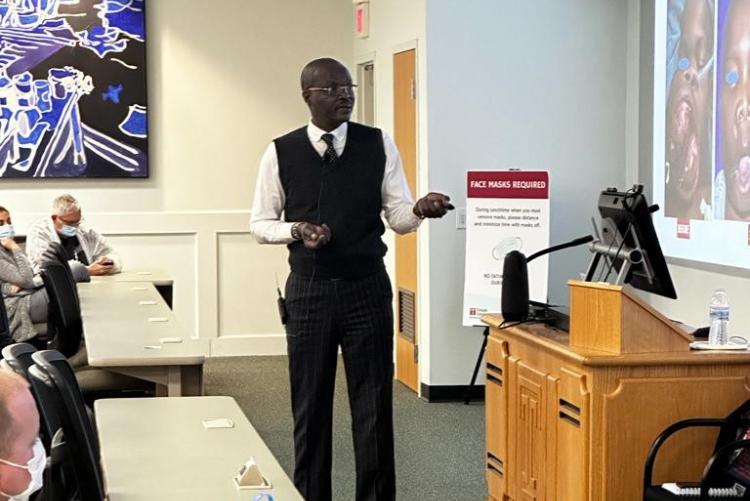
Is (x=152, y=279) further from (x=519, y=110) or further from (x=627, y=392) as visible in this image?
(x=627, y=392)

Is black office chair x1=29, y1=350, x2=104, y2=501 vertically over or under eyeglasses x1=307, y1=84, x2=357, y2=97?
under

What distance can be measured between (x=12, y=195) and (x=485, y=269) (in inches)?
162

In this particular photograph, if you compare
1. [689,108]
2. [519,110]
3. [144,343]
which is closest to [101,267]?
[519,110]

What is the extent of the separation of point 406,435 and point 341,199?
3.01 metres

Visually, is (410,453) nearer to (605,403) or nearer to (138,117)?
(605,403)

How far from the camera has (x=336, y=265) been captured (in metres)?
4.28

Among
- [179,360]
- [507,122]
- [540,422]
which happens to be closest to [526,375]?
[540,422]

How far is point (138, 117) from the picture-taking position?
9906mm

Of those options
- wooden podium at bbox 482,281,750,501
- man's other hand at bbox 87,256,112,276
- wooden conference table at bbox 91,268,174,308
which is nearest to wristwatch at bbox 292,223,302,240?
wooden podium at bbox 482,281,750,501

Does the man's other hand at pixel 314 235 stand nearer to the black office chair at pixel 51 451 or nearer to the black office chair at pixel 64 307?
the black office chair at pixel 51 451

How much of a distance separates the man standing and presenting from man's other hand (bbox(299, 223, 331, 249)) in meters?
0.11

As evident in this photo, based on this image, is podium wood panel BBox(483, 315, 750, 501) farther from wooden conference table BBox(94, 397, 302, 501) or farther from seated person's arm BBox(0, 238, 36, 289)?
seated person's arm BBox(0, 238, 36, 289)

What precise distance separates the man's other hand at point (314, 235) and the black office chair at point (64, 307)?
250 centimetres

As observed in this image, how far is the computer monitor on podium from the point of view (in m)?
4.35
